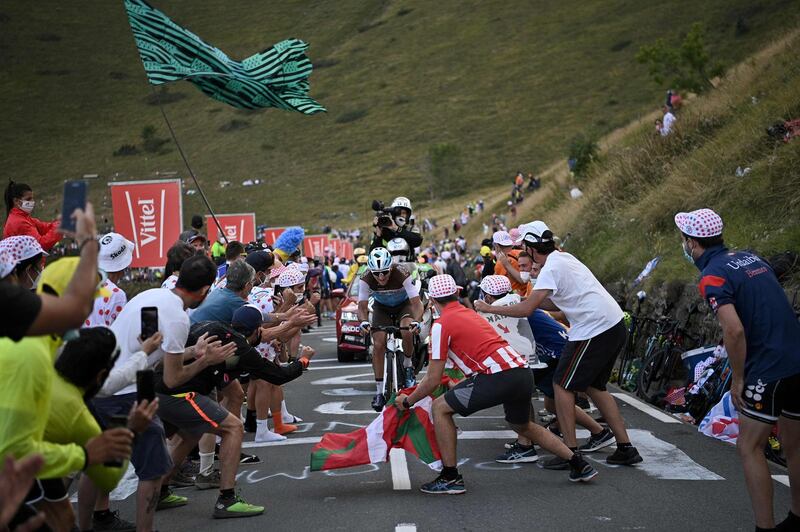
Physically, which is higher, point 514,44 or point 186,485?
point 514,44

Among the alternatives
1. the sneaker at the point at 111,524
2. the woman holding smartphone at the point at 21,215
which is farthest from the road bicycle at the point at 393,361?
the sneaker at the point at 111,524

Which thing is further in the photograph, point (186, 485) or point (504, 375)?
point (186, 485)

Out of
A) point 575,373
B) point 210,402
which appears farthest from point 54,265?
point 575,373

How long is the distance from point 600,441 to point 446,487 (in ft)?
7.72

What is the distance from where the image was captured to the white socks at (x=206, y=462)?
9109 millimetres

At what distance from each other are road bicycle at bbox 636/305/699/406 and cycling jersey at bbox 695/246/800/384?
684cm

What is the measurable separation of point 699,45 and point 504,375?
48.1 metres

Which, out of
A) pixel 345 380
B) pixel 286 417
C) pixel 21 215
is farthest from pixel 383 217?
pixel 21 215

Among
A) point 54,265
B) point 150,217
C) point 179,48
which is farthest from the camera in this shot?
point 150,217

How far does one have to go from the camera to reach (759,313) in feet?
21.7

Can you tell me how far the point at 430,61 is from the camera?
426 feet

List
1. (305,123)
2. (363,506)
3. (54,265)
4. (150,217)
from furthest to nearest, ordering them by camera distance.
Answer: (305,123) < (150,217) < (363,506) < (54,265)

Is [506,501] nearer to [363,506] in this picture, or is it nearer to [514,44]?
[363,506]

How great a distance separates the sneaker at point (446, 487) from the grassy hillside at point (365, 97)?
73.2m
